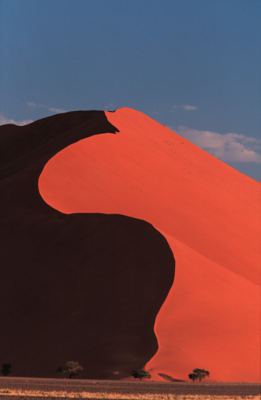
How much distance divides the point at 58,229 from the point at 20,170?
45.8ft

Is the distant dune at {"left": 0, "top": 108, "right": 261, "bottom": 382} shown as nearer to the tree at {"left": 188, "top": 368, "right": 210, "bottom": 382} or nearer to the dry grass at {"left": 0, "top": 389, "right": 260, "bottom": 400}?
the tree at {"left": 188, "top": 368, "right": 210, "bottom": 382}

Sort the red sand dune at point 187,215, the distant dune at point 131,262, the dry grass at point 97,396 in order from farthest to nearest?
the red sand dune at point 187,215, the distant dune at point 131,262, the dry grass at point 97,396

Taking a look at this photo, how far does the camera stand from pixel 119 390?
45188 mm

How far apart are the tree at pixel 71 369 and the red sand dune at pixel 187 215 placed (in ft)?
11.7

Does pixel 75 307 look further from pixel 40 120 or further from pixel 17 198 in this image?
pixel 40 120

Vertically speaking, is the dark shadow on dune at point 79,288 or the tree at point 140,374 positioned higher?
the dark shadow on dune at point 79,288

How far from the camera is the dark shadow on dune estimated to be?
57406 mm

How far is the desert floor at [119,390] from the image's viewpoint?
4037 centimetres

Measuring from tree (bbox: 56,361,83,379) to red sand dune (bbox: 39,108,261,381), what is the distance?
356cm

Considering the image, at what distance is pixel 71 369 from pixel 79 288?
706cm

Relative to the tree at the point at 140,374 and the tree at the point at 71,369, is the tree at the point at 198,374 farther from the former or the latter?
the tree at the point at 71,369

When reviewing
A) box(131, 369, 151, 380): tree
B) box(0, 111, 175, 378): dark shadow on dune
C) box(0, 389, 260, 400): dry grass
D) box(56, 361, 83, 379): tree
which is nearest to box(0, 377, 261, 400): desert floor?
box(0, 389, 260, 400): dry grass

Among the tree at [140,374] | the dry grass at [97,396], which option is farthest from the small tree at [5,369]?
the dry grass at [97,396]

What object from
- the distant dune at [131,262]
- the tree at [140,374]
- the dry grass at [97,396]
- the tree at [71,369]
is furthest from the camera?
the distant dune at [131,262]
